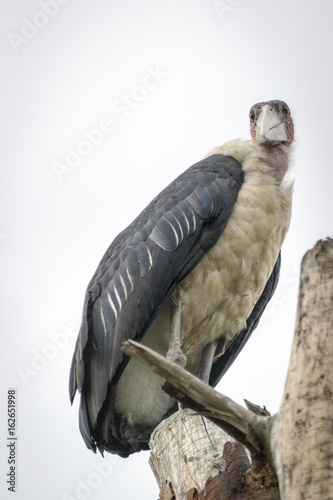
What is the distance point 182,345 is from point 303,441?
3505mm

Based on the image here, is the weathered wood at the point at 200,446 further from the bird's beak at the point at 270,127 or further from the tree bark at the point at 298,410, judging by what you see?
the bird's beak at the point at 270,127

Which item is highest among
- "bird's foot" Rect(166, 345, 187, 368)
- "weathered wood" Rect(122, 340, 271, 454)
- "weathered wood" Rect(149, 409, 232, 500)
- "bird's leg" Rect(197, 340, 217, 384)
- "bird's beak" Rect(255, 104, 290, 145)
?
"bird's beak" Rect(255, 104, 290, 145)

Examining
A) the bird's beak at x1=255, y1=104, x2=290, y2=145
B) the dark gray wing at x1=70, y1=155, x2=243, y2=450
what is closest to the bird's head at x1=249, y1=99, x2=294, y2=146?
the bird's beak at x1=255, y1=104, x2=290, y2=145

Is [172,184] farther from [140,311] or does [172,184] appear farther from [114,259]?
[140,311]

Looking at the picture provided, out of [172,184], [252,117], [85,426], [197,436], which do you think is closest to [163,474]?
[197,436]

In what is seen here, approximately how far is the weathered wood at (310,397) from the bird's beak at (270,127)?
362cm

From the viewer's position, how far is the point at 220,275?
6.54 m

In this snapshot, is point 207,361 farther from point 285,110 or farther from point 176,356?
point 285,110

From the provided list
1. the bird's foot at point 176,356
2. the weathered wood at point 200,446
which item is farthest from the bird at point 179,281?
the weathered wood at point 200,446

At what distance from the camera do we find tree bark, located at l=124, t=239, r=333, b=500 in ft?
11.1

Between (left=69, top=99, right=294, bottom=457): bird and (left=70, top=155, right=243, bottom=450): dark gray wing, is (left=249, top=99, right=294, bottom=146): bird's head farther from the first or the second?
(left=70, top=155, right=243, bottom=450): dark gray wing

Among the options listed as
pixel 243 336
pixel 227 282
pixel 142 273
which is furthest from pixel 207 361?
pixel 142 273

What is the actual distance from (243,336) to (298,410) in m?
3.94

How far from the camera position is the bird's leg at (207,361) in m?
6.95
